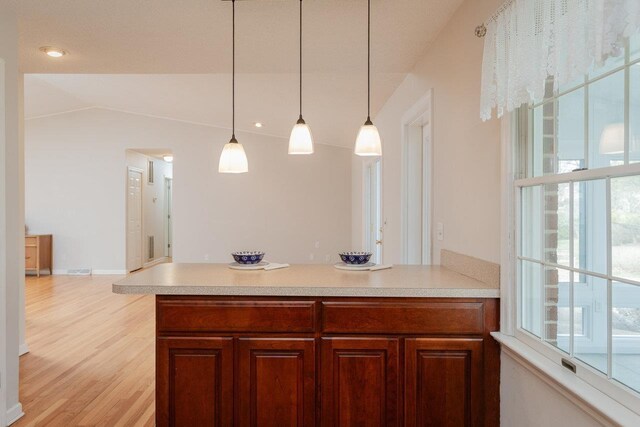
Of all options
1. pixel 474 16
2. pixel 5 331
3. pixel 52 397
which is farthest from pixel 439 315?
pixel 52 397

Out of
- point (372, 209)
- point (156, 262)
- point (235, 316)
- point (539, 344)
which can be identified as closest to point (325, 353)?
point (235, 316)

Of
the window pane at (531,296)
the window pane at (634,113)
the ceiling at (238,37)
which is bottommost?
the window pane at (531,296)

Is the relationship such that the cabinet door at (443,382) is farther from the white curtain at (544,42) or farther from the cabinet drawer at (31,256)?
the cabinet drawer at (31,256)

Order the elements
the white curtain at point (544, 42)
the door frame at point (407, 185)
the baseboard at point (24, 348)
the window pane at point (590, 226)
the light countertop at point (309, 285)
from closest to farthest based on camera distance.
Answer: the white curtain at point (544, 42), the window pane at point (590, 226), the light countertop at point (309, 285), the door frame at point (407, 185), the baseboard at point (24, 348)

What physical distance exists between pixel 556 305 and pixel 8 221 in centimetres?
281

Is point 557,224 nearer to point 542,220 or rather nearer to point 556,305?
point 542,220

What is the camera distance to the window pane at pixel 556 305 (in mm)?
1448

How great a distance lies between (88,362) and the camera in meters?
3.40

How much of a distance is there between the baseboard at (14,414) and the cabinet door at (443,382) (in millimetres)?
2236

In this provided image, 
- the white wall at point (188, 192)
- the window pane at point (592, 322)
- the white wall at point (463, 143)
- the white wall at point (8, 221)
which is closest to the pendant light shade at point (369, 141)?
the white wall at point (463, 143)

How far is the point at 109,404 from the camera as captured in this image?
2670 millimetres

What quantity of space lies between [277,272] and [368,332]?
1.99ft

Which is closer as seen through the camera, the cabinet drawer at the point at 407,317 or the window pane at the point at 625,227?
the window pane at the point at 625,227

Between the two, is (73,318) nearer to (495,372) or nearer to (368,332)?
(368,332)
